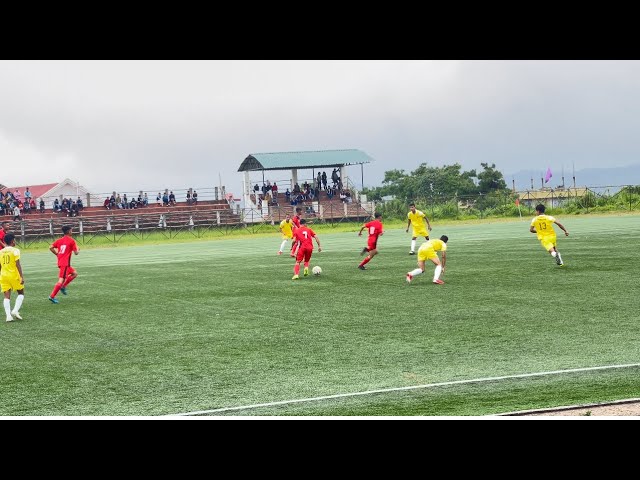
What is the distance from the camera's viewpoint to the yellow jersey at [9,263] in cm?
1758

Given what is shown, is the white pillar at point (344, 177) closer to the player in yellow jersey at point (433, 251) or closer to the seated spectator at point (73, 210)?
the seated spectator at point (73, 210)

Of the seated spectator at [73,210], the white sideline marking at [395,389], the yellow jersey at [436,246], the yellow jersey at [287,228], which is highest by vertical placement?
the seated spectator at [73,210]

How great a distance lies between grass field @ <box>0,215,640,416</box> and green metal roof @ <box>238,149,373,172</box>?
144ft

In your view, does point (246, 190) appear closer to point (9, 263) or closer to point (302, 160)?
point (302, 160)

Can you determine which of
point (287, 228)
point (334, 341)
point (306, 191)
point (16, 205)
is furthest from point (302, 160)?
point (334, 341)

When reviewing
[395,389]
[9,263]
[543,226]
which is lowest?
[395,389]

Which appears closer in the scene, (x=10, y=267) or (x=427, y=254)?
(x=10, y=267)

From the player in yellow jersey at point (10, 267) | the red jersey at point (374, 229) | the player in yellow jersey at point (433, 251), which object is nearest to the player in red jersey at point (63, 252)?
the player in yellow jersey at point (10, 267)

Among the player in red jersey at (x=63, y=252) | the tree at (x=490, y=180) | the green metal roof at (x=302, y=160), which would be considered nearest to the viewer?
the player in red jersey at (x=63, y=252)

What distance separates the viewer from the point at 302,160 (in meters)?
72.0

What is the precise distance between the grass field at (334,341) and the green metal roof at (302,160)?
43928 mm

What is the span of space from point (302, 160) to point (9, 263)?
5497cm
